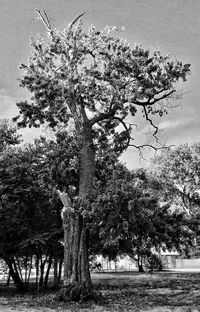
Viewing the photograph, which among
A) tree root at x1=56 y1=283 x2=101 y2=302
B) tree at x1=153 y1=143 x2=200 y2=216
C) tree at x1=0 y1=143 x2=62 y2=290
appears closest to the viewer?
tree root at x1=56 y1=283 x2=101 y2=302

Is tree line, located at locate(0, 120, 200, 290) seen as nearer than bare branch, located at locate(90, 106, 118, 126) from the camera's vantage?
Yes

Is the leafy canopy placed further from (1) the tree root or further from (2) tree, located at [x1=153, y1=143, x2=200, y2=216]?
(2) tree, located at [x1=153, y1=143, x2=200, y2=216]

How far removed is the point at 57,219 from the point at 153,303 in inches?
377

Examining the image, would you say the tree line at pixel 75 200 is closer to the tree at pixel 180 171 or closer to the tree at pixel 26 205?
the tree at pixel 26 205

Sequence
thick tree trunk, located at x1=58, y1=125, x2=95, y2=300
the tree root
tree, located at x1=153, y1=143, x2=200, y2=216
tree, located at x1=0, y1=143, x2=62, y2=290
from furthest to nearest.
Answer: tree, located at x1=153, y1=143, x2=200, y2=216 → tree, located at x1=0, y1=143, x2=62, y2=290 → thick tree trunk, located at x1=58, y1=125, x2=95, y2=300 → the tree root

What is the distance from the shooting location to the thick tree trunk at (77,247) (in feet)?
51.8

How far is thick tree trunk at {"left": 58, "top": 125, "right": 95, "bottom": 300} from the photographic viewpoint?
15.8 metres

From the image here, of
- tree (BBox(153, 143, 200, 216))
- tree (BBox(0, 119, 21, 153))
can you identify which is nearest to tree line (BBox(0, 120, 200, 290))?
tree (BBox(0, 119, 21, 153))

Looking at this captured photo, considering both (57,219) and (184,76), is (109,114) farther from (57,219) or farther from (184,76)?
(57,219)

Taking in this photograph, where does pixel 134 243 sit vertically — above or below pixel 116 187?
below

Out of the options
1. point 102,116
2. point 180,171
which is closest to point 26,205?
point 102,116

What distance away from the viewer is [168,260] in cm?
6594

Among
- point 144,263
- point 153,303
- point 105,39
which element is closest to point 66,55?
point 105,39

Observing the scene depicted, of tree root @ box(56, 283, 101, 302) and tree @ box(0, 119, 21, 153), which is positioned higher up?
tree @ box(0, 119, 21, 153)
